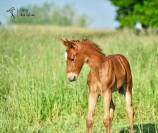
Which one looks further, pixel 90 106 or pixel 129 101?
pixel 129 101

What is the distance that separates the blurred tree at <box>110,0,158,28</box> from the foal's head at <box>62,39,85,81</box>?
31.1 m

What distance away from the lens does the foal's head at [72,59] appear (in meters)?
7.52

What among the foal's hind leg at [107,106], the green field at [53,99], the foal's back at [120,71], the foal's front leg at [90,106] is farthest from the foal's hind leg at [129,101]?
the foal's front leg at [90,106]

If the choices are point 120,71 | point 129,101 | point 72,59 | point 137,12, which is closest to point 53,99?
point 129,101

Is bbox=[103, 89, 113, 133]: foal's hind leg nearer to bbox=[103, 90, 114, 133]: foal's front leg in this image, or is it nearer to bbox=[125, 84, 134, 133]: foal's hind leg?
bbox=[103, 90, 114, 133]: foal's front leg

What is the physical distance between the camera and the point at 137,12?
42.2m

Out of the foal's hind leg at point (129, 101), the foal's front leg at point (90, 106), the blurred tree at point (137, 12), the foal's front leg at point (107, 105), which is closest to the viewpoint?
the foal's front leg at point (107, 105)

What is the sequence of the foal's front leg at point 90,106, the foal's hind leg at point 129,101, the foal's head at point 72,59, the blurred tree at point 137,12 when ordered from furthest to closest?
the blurred tree at point 137,12 < the foal's hind leg at point 129,101 < the foal's front leg at point 90,106 < the foal's head at point 72,59

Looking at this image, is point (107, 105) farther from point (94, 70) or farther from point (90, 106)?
point (94, 70)

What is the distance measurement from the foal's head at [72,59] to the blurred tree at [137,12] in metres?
31.1

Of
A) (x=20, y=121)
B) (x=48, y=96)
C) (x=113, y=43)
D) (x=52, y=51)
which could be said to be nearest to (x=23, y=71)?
(x=48, y=96)

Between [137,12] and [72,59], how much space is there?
116 feet

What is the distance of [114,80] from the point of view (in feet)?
26.2

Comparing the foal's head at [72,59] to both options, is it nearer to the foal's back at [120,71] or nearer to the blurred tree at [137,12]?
the foal's back at [120,71]
